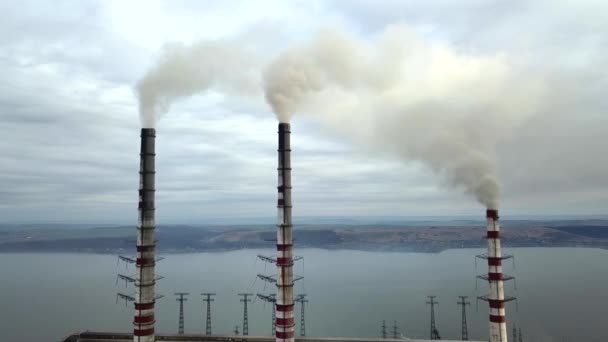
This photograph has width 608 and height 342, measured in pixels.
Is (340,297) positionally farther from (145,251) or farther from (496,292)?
(145,251)

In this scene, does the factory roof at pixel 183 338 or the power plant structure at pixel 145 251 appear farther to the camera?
the factory roof at pixel 183 338

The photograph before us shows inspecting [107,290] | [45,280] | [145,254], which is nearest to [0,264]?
[45,280]

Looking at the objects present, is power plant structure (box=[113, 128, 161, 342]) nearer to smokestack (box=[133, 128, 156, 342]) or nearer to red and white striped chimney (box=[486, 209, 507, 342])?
smokestack (box=[133, 128, 156, 342])

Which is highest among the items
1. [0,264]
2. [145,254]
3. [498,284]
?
[145,254]

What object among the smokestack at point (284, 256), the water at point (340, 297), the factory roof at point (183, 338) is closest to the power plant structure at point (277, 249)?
the smokestack at point (284, 256)

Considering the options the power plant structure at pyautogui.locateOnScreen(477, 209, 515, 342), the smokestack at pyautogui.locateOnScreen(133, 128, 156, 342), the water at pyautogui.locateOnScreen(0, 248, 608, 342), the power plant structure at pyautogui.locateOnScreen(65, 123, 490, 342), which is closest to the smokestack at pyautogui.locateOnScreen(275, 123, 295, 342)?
the power plant structure at pyautogui.locateOnScreen(65, 123, 490, 342)

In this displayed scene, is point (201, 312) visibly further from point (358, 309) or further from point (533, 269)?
point (533, 269)

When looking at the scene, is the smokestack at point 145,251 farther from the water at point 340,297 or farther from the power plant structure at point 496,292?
the water at point 340,297
